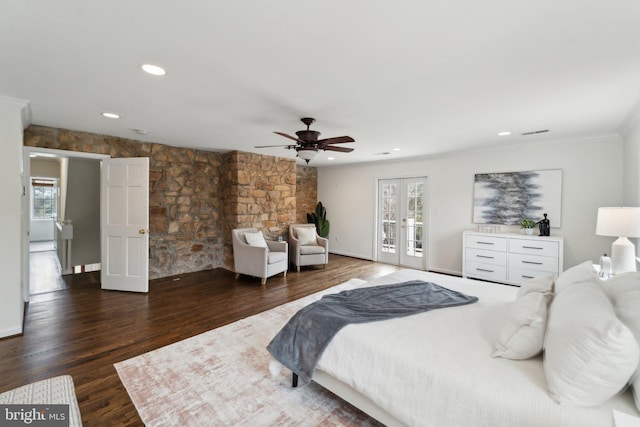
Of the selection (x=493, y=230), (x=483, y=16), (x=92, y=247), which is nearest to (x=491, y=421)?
(x=483, y=16)

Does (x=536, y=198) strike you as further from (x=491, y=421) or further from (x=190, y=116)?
(x=190, y=116)

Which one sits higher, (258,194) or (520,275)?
(258,194)

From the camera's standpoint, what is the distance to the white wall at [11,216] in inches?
109

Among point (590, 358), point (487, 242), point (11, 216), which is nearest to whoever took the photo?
point (590, 358)

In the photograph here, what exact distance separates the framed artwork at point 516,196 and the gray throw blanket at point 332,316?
3.19 meters

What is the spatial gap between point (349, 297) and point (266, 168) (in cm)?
401

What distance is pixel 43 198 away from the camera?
8.57 meters

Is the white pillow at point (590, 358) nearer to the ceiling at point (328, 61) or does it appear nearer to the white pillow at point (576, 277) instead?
the white pillow at point (576, 277)

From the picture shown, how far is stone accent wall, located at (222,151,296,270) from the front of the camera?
5355 mm

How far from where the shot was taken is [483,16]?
1471mm

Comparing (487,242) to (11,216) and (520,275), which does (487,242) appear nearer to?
(520,275)

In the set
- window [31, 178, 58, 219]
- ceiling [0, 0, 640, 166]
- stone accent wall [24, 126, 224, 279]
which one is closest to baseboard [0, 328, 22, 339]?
stone accent wall [24, 126, 224, 279]

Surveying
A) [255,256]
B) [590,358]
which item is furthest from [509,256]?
[255,256]

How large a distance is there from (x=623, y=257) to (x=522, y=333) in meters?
2.30
